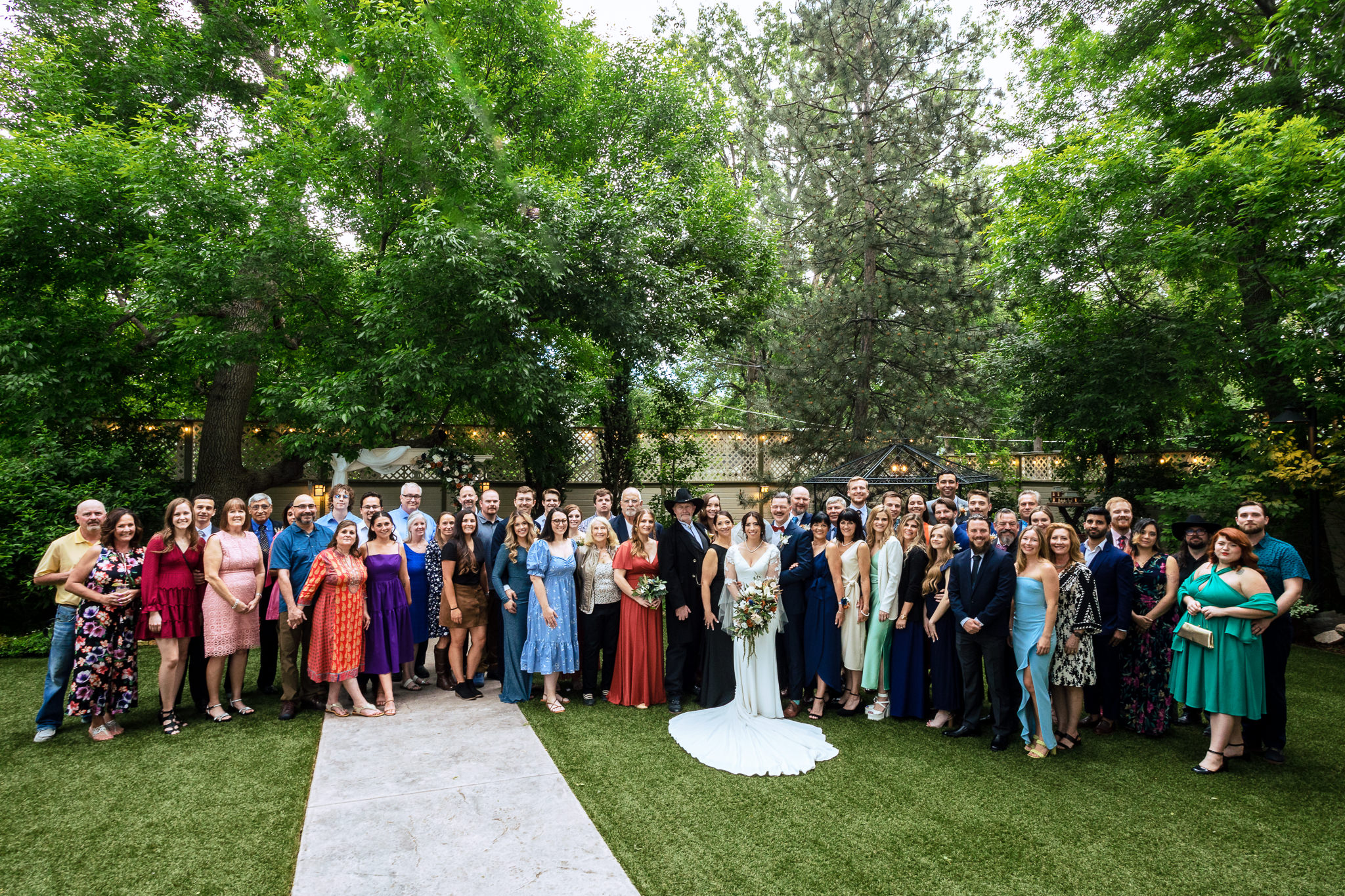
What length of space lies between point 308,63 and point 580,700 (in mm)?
12040

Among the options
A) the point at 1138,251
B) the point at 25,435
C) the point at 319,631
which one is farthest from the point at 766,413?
the point at 25,435

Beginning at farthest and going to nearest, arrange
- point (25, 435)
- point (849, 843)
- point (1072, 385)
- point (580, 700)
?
point (1072, 385) → point (25, 435) → point (580, 700) → point (849, 843)

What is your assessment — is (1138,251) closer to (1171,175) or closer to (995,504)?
(1171,175)

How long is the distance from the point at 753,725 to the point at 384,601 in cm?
325

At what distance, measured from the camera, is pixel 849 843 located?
3.83 m

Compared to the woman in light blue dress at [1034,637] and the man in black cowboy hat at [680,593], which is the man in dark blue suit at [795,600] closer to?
the man in black cowboy hat at [680,593]

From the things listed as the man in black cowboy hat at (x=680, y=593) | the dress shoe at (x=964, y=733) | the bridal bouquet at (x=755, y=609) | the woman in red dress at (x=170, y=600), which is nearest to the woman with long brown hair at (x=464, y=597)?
the man in black cowboy hat at (x=680, y=593)

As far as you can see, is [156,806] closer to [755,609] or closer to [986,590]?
[755,609]

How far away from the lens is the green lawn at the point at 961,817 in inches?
138

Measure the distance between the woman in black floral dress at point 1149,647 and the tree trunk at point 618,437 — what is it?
353 inches

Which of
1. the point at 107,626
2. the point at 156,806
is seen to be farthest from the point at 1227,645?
the point at 107,626

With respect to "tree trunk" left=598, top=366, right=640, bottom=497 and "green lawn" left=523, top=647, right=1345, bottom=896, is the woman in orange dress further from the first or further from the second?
"tree trunk" left=598, top=366, right=640, bottom=497

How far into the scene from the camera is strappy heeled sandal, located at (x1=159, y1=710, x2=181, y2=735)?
5371 mm

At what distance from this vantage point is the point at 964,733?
18.0 ft
